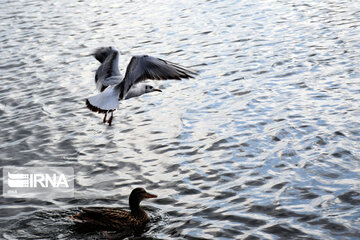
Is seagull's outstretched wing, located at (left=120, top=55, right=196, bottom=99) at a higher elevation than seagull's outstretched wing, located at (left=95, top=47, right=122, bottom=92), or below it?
higher

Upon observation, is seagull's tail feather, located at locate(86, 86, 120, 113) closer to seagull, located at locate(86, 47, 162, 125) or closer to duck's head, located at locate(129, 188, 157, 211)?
seagull, located at locate(86, 47, 162, 125)

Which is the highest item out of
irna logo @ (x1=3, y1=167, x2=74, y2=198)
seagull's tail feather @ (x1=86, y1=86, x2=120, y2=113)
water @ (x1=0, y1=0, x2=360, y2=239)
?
seagull's tail feather @ (x1=86, y1=86, x2=120, y2=113)

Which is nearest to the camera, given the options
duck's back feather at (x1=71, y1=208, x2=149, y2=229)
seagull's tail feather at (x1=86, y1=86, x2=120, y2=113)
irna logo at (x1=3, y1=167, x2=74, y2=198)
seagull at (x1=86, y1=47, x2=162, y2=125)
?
duck's back feather at (x1=71, y1=208, x2=149, y2=229)

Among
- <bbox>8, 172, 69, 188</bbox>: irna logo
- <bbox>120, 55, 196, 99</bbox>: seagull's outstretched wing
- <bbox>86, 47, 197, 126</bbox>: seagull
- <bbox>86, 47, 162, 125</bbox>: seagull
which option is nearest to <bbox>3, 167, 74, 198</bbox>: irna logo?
<bbox>8, 172, 69, 188</bbox>: irna logo

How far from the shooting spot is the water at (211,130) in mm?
9438

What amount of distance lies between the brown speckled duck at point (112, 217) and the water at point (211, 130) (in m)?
0.21

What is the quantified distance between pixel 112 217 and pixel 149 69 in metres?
4.03

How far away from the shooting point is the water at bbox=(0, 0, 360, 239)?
9438 millimetres

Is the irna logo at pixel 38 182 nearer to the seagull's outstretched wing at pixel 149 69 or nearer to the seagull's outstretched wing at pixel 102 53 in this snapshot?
the seagull's outstretched wing at pixel 149 69

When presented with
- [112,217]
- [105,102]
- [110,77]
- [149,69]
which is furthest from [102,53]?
[112,217]

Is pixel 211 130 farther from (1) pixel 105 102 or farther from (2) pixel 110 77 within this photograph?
(2) pixel 110 77

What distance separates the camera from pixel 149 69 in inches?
485

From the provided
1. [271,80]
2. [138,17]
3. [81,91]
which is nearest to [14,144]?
[81,91]

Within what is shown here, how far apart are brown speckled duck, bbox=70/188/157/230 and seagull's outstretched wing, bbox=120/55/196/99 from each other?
3424 millimetres
